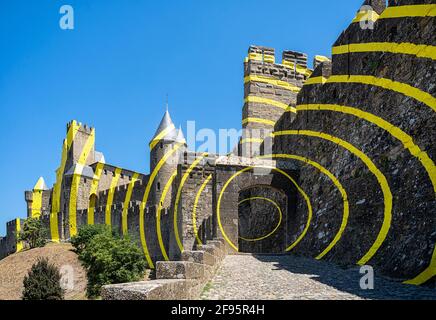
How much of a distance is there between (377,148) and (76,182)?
4795 cm

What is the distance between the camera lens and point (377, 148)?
34.4 feet

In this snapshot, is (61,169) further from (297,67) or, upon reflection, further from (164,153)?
(297,67)

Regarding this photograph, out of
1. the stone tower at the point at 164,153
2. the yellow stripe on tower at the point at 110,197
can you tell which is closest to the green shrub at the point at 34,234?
the yellow stripe on tower at the point at 110,197

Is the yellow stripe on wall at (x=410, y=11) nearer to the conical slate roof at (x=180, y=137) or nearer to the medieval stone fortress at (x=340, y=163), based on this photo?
the medieval stone fortress at (x=340, y=163)

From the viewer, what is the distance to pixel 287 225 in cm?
1530

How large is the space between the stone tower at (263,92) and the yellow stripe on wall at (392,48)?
8.88 m

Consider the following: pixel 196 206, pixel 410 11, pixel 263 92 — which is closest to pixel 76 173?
pixel 263 92

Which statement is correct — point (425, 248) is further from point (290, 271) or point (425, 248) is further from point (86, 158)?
point (86, 158)

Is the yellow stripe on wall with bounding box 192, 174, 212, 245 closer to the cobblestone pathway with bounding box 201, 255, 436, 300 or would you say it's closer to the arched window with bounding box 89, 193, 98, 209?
the cobblestone pathway with bounding box 201, 255, 436, 300

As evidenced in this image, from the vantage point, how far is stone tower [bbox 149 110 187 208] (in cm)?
4700

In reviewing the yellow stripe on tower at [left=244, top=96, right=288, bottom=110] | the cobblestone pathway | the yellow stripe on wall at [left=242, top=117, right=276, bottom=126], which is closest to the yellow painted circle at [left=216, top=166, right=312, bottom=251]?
the cobblestone pathway

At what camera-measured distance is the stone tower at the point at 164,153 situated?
47.0 meters

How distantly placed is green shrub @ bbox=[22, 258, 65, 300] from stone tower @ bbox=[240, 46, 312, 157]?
9581 millimetres
